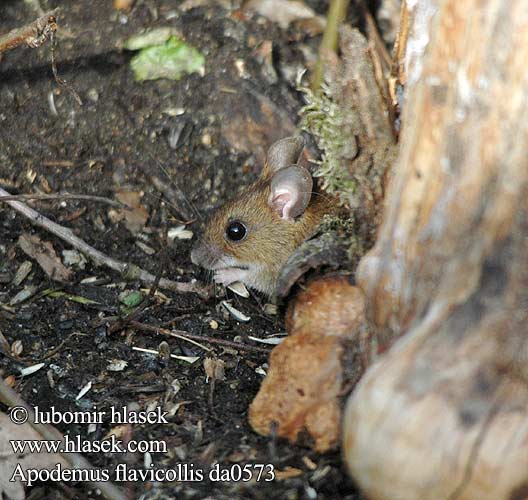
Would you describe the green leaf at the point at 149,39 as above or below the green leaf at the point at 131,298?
above

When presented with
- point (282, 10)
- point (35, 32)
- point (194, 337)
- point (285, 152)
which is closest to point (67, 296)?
point (194, 337)

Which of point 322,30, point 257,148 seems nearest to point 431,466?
point 257,148

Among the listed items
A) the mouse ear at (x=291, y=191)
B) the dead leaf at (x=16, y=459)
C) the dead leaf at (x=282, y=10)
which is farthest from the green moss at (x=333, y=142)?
the dead leaf at (x=282, y=10)

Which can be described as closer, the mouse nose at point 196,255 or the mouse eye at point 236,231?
the mouse nose at point 196,255

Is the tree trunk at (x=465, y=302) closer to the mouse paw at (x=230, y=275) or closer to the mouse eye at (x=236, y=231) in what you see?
the mouse paw at (x=230, y=275)

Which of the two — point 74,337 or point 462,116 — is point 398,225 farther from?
point 74,337

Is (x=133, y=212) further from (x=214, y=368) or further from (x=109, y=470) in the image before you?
(x=109, y=470)

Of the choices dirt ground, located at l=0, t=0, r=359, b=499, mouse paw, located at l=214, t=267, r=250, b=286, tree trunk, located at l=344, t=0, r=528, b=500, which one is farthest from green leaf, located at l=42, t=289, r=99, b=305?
tree trunk, located at l=344, t=0, r=528, b=500
